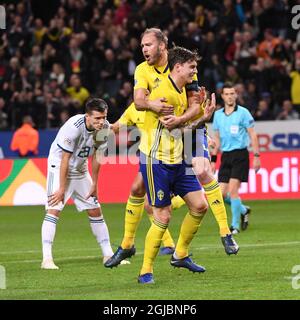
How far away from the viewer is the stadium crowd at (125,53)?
81.8 feet

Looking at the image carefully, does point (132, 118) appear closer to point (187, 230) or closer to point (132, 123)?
point (132, 123)

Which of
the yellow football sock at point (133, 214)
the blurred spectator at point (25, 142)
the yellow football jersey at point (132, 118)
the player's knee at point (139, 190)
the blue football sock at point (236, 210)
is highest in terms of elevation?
the yellow football jersey at point (132, 118)

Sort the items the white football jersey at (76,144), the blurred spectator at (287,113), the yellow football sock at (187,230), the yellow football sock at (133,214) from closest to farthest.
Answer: the yellow football sock at (187,230)
the yellow football sock at (133,214)
the white football jersey at (76,144)
the blurred spectator at (287,113)

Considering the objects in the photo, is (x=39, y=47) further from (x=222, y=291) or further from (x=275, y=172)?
(x=222, y=291)

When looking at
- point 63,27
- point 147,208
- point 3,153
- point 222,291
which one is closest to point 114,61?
point 63,27

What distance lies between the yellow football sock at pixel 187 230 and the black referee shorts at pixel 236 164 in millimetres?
5068

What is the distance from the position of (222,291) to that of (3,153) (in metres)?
15.0

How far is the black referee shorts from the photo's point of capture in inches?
643

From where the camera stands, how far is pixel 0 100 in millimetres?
25500

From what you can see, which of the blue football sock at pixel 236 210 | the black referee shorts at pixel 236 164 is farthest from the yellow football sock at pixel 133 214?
the black referee shorts at pixel 236 164

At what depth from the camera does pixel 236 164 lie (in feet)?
53.7

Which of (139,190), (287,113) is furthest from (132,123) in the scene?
(287,113)

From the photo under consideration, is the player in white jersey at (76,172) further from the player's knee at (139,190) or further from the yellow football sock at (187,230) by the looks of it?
the yellow football sock at (187,230)

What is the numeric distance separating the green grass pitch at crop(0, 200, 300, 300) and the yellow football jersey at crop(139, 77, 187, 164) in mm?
1292
